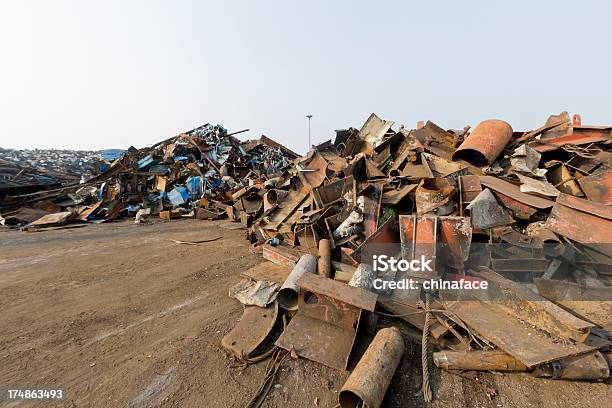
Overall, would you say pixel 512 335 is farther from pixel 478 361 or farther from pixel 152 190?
→ pixel 152 190

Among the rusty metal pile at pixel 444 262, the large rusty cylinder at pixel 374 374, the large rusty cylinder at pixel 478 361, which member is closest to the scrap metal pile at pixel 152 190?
the rusty metal pile at pixel 444 262

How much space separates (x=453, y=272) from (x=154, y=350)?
342cm

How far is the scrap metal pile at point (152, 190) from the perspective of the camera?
9352mm

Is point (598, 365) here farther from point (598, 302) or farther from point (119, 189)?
point (119, 189)

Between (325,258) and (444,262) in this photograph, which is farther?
(325,258)

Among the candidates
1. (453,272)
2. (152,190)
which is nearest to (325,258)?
(453,272)

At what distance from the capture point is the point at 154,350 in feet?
9.79

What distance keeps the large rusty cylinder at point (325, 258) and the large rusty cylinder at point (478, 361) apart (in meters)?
1.61

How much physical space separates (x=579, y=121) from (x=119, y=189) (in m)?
13.1

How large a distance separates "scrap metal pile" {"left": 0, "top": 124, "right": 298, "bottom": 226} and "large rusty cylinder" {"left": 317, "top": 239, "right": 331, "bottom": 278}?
594 cm

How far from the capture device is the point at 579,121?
662 cm

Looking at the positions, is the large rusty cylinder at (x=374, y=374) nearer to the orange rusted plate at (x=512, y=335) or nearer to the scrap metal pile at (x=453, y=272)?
the scrap metal pile at (x=453, y=272)

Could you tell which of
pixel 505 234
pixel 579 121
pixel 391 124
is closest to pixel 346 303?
pixel 505 234

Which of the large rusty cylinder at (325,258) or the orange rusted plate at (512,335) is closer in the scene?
the orange rusted plate at (512,335)
